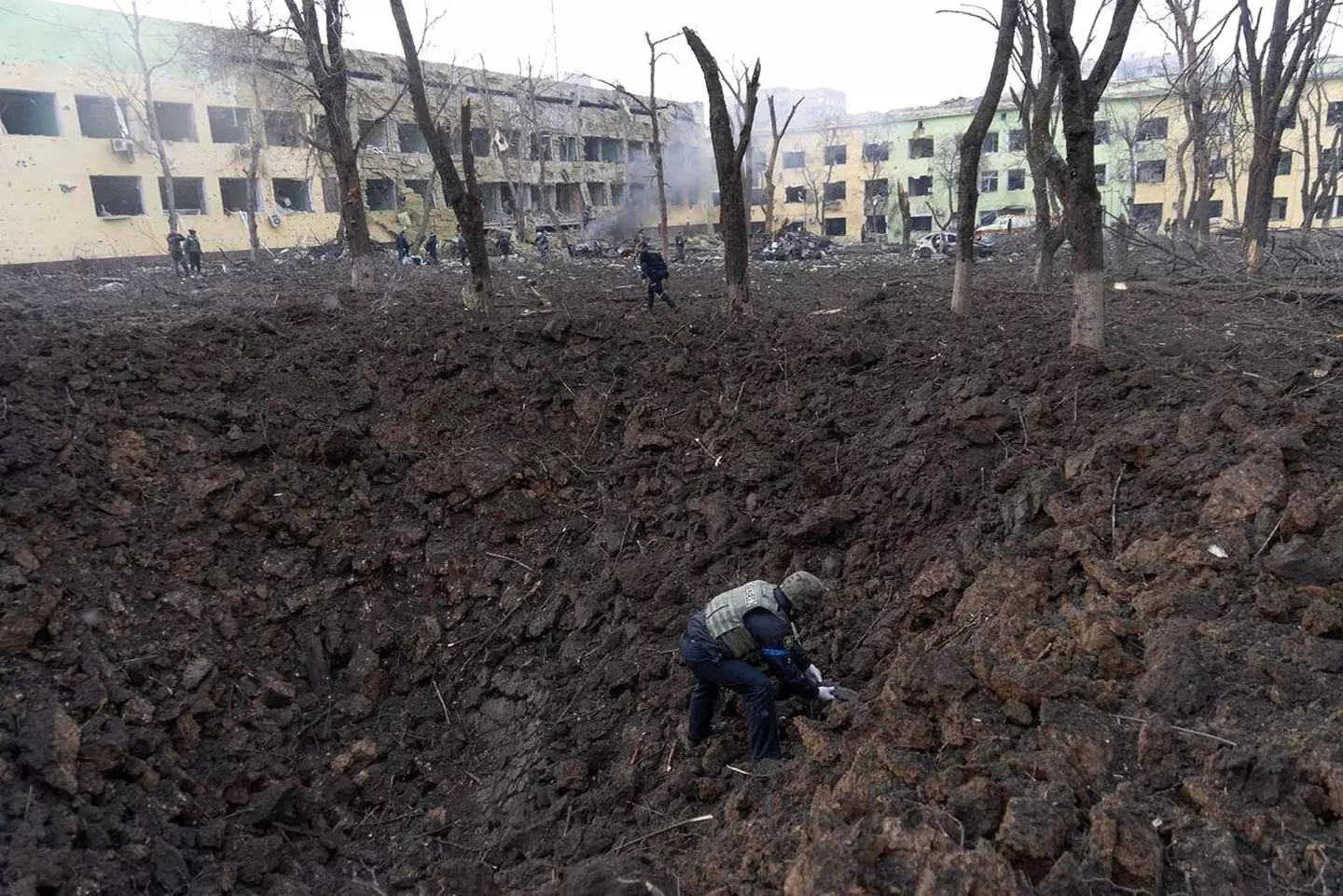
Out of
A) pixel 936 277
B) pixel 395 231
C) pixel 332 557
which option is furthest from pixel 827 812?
pixel 395 231

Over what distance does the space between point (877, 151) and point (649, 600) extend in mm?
47096

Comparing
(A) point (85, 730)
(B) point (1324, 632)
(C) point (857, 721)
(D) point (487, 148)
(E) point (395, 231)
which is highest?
(D) point (487, 148)

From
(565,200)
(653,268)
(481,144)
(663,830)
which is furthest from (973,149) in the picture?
(565,200)

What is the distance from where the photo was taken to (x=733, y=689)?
4.53 metres

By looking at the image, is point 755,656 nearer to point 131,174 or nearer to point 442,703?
point 442,703

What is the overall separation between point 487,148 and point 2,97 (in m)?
18.6

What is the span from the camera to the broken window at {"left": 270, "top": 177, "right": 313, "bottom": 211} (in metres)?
33.2

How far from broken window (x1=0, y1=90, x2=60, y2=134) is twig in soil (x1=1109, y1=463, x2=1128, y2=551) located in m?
32.2

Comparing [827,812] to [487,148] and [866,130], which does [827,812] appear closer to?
[487,148]

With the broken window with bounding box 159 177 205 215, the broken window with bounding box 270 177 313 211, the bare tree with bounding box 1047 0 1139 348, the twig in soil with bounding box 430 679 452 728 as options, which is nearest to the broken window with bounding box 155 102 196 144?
the broken window with bounding box 159 177 205 215

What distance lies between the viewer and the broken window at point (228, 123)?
101 feet

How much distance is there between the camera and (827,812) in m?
3.18

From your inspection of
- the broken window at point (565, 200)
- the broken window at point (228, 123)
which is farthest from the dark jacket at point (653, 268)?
the broken window at point (565, 200)

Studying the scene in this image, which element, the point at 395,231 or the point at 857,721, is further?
the point at 395,231
